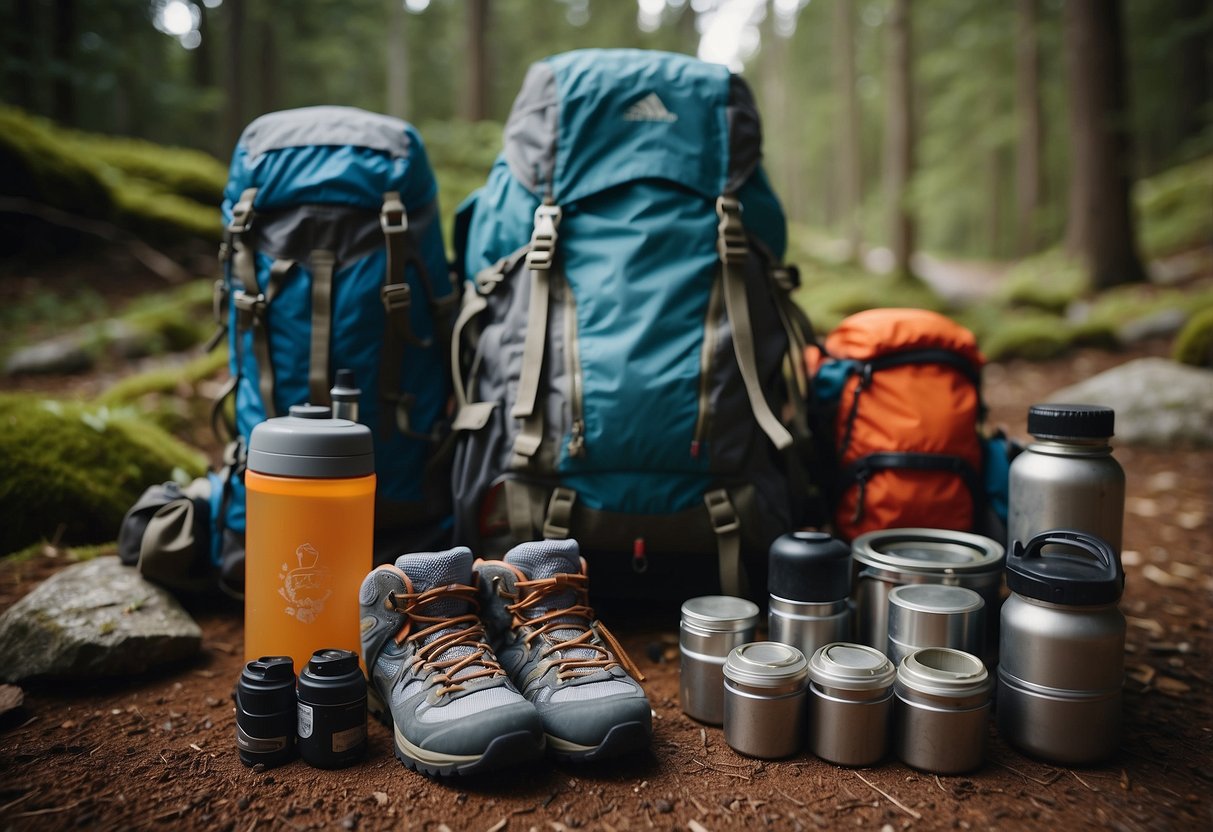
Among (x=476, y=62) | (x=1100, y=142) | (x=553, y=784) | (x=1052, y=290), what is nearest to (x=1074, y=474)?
(x=553, y=784)

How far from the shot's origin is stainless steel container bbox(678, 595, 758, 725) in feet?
7.88

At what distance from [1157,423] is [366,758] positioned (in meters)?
5.73

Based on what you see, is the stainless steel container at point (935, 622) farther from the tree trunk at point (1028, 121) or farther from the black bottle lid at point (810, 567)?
the tree trunk at point (1028, 121)

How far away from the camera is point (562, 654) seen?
→ 89.3 inches

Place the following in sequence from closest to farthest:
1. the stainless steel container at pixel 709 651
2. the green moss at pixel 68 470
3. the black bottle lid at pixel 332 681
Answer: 1. the black bottle lid at pixel 332 681
2. the stainless steel container at pixel 709 651
3. the green moss at pixel 68 470

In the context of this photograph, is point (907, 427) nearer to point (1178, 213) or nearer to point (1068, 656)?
point (1068, 656)

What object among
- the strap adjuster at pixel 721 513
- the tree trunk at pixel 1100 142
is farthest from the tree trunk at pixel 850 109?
the strap adjuster at pixel 721 513

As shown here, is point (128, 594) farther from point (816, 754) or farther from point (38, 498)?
point (816, 754)

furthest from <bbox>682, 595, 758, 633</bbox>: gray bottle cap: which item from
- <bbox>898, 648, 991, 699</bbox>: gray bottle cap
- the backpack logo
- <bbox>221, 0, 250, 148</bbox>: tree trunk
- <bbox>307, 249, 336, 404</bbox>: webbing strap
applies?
<bbox>221, 0, 250, 148</bbox>: tree trunk

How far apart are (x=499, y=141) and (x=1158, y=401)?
5.37 metres

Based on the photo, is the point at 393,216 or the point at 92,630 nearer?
the point at 92,630

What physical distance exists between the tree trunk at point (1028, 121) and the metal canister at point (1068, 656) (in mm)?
17310

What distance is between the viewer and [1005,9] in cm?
1780

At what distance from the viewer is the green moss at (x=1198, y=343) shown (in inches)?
239
